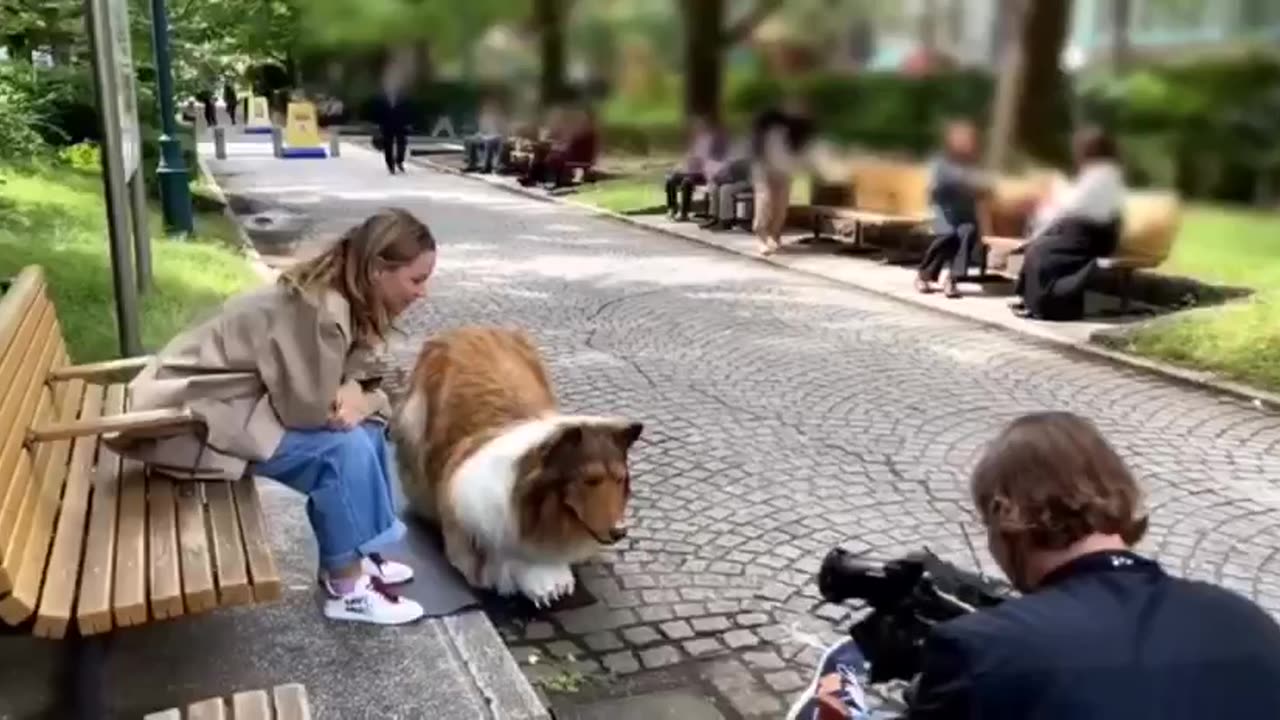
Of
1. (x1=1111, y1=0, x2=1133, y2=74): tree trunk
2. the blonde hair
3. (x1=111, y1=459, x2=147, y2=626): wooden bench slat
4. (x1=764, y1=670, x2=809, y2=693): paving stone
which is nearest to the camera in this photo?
(x1=1111, y1=0, x2=1133, y2=74): tree trunk

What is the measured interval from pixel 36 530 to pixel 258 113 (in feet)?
→ 3.63

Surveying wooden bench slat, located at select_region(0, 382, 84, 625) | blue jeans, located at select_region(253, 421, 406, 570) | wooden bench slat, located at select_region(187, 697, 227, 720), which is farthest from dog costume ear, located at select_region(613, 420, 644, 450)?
wooden bench slat, located at select_region(187, 697, 227, 720)

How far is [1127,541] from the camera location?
1.53m

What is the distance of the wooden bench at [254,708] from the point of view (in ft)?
6.80

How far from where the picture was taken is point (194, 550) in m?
2.60

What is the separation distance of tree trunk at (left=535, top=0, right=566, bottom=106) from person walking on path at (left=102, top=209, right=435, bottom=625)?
1.50 metres

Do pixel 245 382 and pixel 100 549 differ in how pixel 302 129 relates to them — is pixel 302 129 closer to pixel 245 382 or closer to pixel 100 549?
pixel 245 382

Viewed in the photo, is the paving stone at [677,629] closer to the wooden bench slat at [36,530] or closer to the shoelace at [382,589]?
the shoelace at [382,589]

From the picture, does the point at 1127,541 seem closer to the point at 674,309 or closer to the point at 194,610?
the point at 194,610

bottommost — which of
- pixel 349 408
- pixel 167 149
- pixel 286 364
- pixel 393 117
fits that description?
pixel 349 408

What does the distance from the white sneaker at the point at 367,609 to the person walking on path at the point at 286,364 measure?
15.9 inches

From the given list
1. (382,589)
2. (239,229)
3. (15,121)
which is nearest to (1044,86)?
(382,589)

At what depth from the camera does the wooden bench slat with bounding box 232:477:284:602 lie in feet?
8.11

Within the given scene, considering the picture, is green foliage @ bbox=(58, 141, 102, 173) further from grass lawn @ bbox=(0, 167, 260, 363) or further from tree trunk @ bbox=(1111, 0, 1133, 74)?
tree trunk @ bbox=(1111, 0, 1133, 74)
